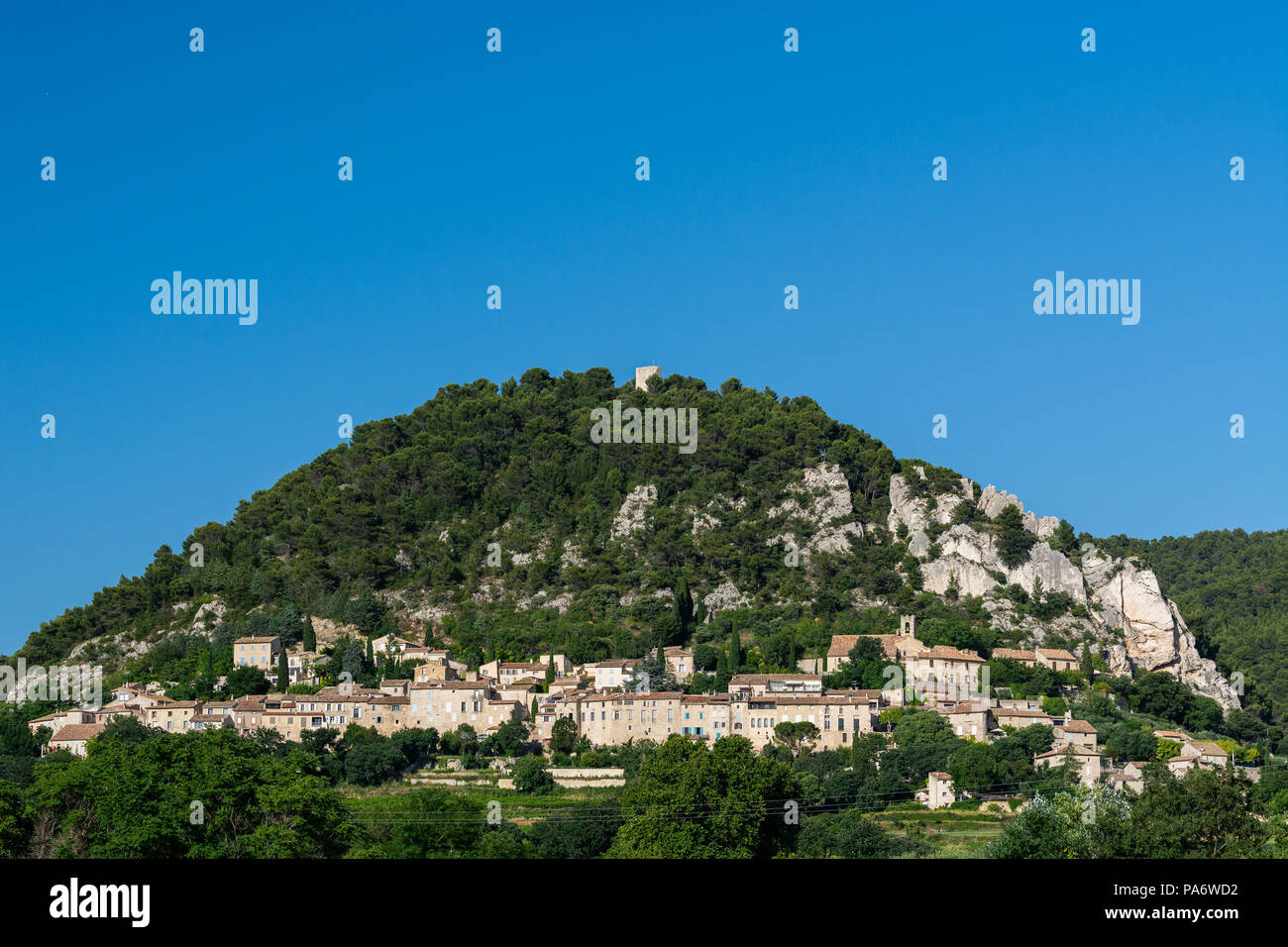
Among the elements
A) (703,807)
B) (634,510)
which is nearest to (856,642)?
(634,510)

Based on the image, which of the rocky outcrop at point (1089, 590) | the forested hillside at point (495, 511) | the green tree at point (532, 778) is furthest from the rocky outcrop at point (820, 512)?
the green tree at point (532, 778)

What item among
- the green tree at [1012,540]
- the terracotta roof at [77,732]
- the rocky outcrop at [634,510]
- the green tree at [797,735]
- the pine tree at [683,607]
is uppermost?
the rocky outcrop at [634,510]

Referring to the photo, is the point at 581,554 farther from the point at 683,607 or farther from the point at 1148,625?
the point at 1148,625

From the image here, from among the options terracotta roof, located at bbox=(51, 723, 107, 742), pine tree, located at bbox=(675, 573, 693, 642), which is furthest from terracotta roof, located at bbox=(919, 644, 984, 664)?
terracotta roof, located at bbox=(51, 723, 107, 742)

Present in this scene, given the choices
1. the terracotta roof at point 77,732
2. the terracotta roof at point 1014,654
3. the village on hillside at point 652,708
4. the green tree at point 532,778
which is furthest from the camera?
the terracotta roof at point 1014,654

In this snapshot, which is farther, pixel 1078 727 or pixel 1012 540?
pixel 1012 540

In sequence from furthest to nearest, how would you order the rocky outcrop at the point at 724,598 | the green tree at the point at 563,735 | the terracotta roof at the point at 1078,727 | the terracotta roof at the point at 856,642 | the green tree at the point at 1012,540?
the rocky outcrop at the point at 724,598 → the green tree at the point at 1012,540 → the terracotta roof at the point at 856,642 → the green tree at the point at 563,735 → the terracotta roof at the point at 1078,727

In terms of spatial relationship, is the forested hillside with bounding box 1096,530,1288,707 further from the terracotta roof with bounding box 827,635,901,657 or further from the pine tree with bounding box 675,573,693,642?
the pine tree with bounding box 675,573,693,642

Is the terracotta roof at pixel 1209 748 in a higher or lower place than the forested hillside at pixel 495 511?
lower

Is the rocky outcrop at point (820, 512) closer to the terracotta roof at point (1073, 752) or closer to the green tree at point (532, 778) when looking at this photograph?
the terracotta roof at point (1073, 752)
